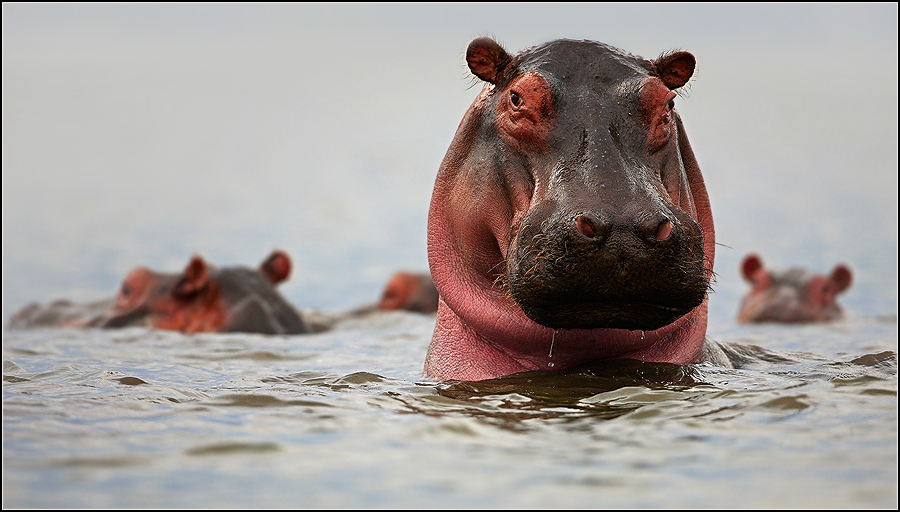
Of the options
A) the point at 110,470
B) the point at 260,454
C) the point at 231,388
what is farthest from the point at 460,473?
the point at 231,388

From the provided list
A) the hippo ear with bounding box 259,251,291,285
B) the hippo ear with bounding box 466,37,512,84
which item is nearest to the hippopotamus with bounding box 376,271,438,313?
the hippo ear with bounding box 259,251,291,285

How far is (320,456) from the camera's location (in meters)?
3.60

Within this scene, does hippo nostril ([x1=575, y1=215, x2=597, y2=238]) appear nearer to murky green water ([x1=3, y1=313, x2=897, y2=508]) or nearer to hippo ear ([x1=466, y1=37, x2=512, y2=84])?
murky green water ([x1=3, y1=313, x2=897, y2=508])

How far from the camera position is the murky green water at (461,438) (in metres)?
3.15

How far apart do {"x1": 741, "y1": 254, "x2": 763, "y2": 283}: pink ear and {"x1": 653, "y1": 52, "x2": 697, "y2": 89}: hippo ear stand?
A: 834 cm

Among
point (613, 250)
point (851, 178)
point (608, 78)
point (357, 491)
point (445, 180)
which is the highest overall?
point (851, 178)

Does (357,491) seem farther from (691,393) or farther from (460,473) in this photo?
(691,393)

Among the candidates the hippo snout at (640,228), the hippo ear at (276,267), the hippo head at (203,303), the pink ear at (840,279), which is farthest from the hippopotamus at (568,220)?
the pink ear at (840,279)

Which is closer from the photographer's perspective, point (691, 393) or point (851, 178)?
point (691, 393)

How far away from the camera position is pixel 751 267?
13492 millimetres

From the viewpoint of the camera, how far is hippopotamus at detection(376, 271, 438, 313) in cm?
1343

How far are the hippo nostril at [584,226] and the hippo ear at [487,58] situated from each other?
134 cm

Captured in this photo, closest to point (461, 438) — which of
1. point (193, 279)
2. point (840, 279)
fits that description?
point (193, 279)

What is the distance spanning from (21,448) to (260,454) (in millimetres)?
820
